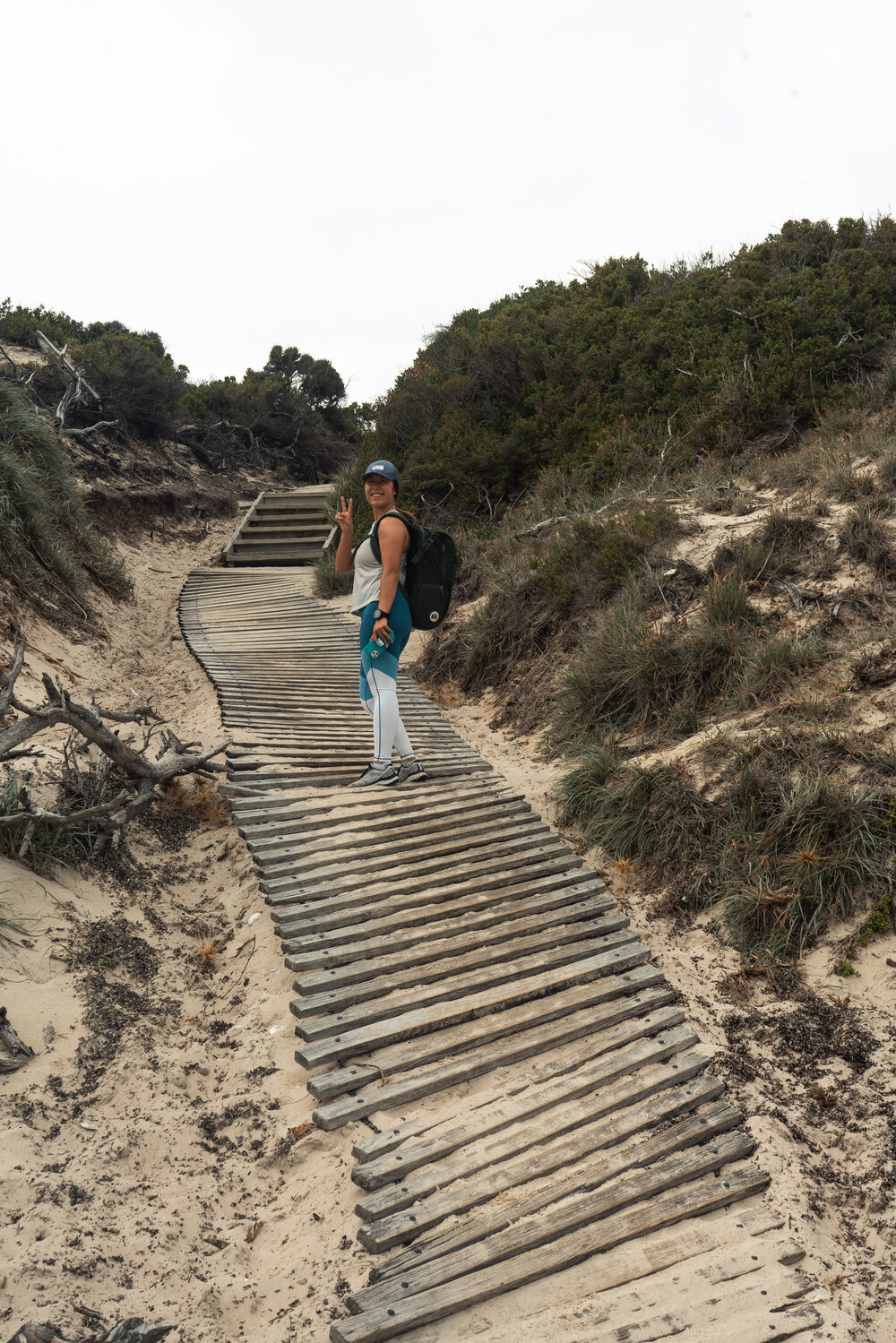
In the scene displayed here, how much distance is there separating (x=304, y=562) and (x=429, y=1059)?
10973 millimetres

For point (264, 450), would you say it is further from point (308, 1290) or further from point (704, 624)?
point (308, 1290)

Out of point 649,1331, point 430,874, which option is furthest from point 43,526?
point 649,1331

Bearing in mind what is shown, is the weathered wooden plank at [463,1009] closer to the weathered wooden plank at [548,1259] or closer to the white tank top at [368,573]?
the weathered wooden plank at [548,1259]

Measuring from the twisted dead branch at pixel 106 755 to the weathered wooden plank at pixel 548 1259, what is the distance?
94.5 inches

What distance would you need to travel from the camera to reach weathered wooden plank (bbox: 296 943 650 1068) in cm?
310

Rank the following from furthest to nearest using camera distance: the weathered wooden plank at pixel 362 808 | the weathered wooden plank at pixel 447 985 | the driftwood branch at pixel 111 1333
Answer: the weathered wooden plank at pixel 362 808
the weathered wooden plank at pixel 447 985
the driftwood branch at pixel 111 1333

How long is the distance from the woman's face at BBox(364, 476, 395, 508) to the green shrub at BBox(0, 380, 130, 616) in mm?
4320

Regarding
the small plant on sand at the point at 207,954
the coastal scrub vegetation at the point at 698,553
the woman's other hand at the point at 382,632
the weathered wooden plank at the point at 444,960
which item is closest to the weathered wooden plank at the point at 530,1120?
the weathered wooden plank at the point at 444,960

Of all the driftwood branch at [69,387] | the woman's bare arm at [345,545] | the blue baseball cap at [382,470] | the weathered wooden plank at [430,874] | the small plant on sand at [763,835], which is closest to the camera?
the small plant on sand at [763,835]

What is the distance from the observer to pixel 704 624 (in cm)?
564

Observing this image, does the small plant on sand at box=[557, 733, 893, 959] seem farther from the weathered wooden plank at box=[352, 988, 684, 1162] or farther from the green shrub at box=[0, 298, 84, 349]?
the green shrub at box=[0, 298, 84, 349]

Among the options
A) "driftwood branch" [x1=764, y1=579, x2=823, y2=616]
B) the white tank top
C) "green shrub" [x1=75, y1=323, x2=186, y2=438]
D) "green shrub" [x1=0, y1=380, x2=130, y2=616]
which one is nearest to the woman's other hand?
the white tank top

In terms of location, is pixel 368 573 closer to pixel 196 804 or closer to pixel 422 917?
pixel 196 804

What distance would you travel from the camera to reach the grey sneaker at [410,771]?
17.4 ft
